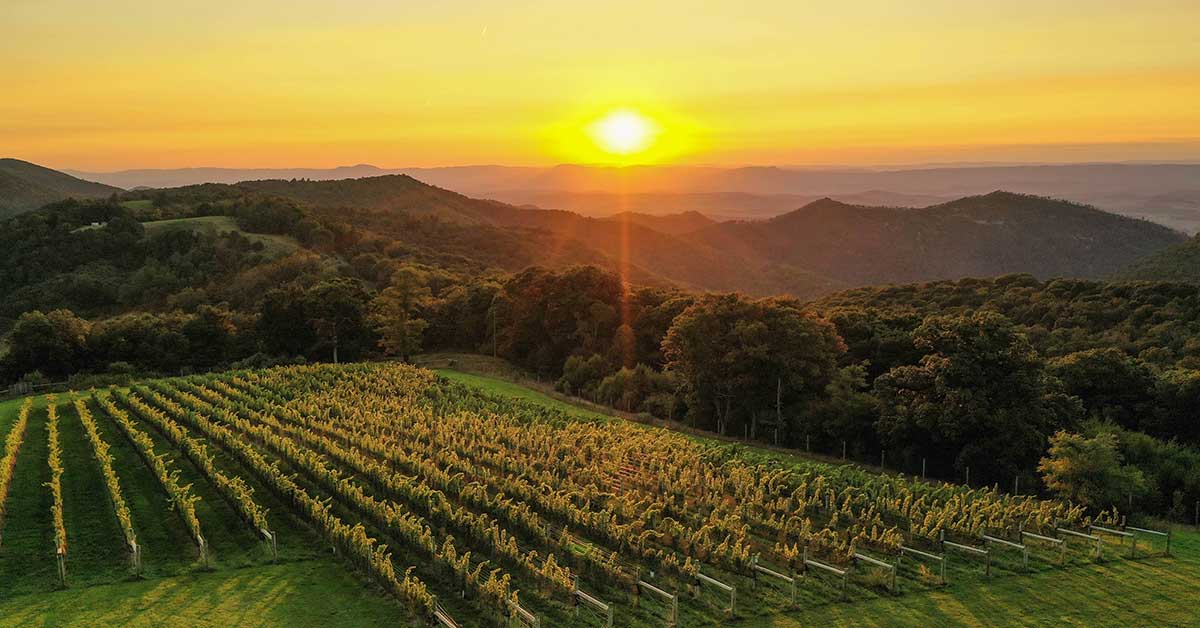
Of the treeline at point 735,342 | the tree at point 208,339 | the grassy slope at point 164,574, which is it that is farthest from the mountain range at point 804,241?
the grassy slope at point 164,574

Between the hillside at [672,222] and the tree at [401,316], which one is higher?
the hillside at [672,222]

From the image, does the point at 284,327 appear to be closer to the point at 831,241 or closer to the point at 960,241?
the point at 831,241

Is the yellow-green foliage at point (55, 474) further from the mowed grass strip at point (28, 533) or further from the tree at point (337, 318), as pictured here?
the tree at point (337, 318)

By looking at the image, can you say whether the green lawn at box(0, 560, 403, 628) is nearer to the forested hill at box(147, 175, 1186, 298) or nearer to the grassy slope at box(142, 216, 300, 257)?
the grassy slope at box(142, 216, 300, 257)

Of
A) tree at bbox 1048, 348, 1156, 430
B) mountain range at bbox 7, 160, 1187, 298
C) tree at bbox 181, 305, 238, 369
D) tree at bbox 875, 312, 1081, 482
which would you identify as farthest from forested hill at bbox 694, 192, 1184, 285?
tree at bbox 181, 305, 238, 369

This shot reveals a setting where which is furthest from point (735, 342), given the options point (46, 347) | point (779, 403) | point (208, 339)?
point (46, 347)

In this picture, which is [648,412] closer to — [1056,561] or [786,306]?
[786,306]

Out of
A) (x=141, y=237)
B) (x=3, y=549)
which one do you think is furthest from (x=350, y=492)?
(x=141, y=237)

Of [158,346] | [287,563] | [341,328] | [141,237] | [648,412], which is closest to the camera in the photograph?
[287,563]
